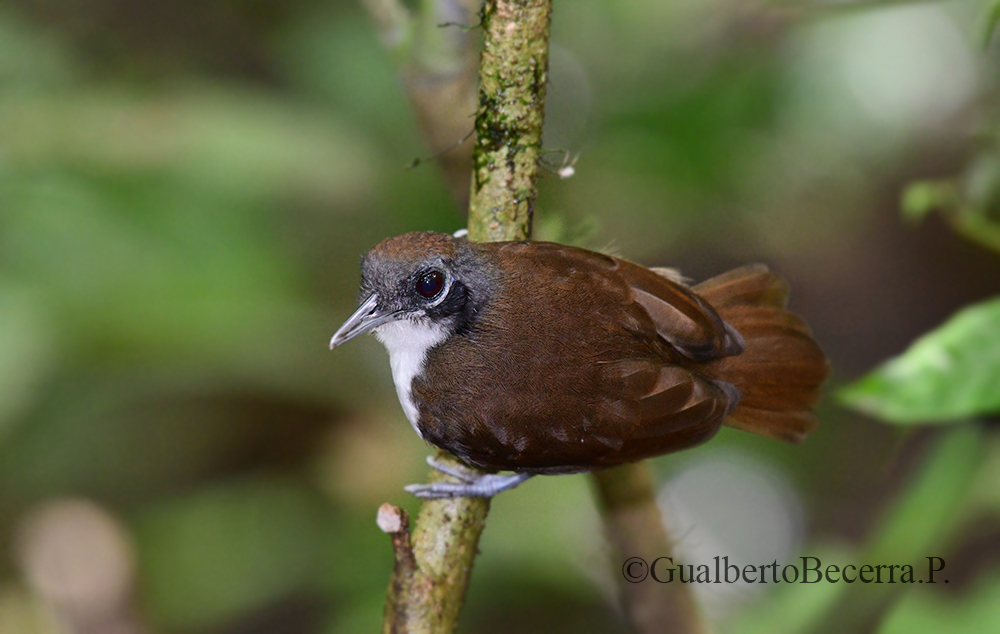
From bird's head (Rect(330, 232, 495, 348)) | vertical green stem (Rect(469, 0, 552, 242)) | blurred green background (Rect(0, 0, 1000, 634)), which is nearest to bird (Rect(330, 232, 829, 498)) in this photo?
bird's head (Rect(330, 232, 495, 348))

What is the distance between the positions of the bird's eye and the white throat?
9 centimetres

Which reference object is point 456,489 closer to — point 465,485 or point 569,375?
point 465,485

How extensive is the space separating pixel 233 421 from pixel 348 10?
218 cm

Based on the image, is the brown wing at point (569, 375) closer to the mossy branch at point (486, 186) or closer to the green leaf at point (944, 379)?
the mossy branch at point (486, 186)

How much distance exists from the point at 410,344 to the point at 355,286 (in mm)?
1871

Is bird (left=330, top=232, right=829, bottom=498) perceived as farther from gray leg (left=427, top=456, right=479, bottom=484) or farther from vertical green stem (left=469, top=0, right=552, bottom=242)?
vertical green stem (left=469, top=0, right=552, bottom=242)

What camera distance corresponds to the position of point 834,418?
483cm

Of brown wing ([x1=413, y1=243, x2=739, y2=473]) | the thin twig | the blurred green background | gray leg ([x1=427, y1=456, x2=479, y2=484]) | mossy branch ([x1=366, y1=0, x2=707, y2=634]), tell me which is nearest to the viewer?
mossy branch ([x1=366, y1=0, x2=707, y2=634])

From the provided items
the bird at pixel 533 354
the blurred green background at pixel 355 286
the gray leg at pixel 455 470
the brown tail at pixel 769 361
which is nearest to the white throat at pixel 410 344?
the bird at pixel 533 354

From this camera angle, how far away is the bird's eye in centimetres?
232

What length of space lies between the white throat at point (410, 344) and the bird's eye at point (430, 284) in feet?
0.29

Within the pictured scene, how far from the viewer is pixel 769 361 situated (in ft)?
8.66

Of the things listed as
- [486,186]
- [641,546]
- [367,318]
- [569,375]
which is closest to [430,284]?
[367,318]

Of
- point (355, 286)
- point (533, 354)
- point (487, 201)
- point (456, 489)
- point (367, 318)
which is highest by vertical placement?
point (487, 201)
